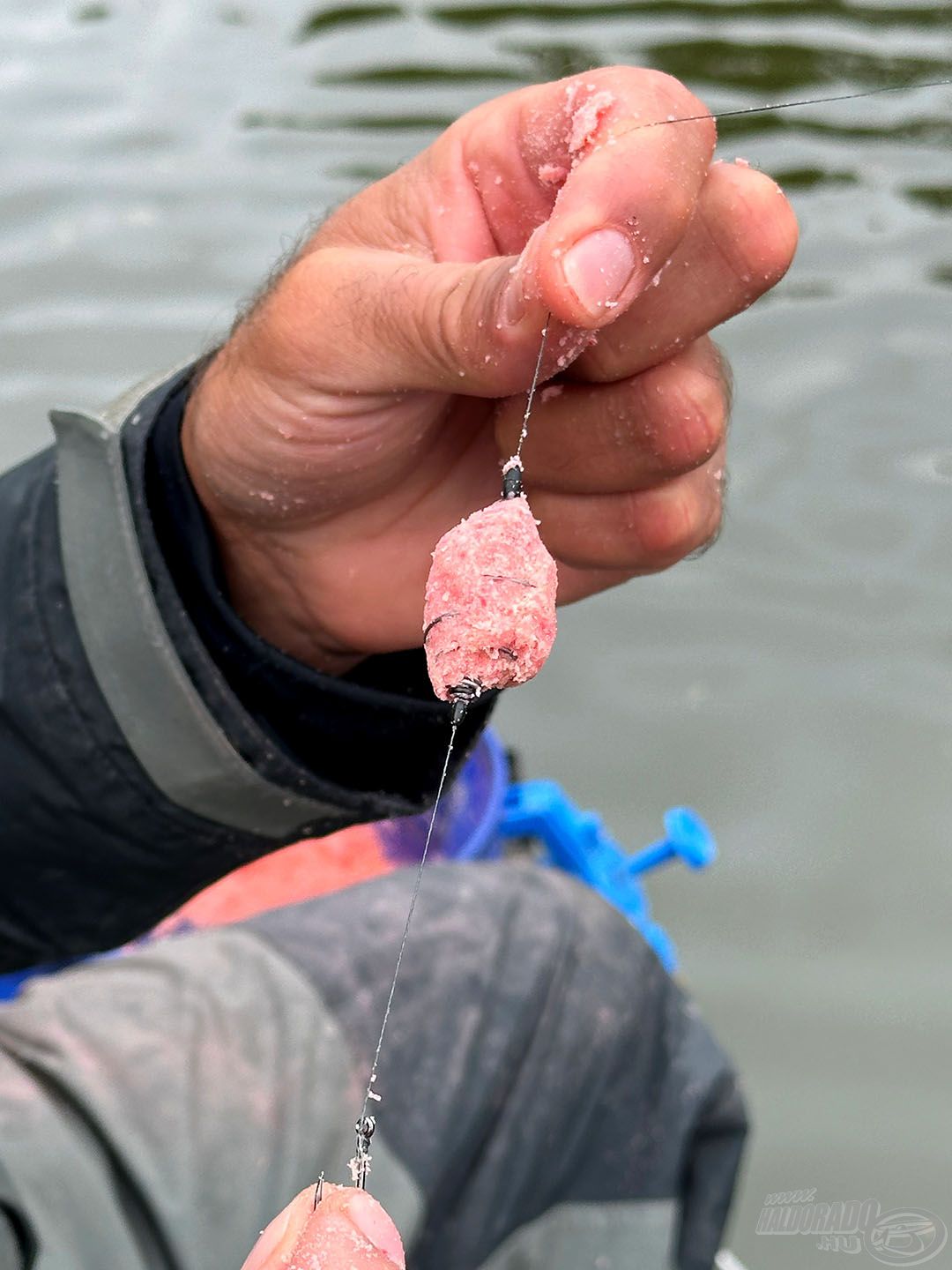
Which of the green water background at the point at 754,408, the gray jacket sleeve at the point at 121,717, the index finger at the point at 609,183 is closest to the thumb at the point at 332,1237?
the index finger at the point at 609,183

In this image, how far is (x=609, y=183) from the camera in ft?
4.95

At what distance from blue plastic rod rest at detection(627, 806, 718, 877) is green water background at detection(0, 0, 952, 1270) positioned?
8.9 inches

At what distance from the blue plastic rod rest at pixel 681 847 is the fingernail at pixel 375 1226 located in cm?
254

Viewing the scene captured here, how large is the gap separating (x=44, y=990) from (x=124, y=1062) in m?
0.24

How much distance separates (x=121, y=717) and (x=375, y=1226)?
1.17m

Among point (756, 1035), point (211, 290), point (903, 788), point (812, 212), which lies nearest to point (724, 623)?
point (903, 788)

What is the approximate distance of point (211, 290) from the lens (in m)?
A: 5.25

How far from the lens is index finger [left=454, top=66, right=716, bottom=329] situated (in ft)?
4.83

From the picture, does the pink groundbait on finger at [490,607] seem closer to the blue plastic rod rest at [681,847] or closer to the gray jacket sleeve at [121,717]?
the gray jacket sleeve at [121,717]

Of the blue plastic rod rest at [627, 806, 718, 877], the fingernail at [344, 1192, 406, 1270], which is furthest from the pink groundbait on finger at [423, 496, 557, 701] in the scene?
the blue plastic rod rest at [627, 806, 718, 877]

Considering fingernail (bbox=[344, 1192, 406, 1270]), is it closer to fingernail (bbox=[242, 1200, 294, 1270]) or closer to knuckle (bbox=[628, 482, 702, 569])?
fingernail (bbox=[242, 1200, 294, 1270])

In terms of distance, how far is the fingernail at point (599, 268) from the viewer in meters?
1.46

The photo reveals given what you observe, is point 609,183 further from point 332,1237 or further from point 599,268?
point 332,1237

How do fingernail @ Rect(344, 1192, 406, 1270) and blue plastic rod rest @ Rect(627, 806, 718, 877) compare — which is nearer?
fingernail @ Rect(344, 1192, 406, 1270)
